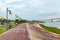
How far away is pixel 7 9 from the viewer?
2194 inches
